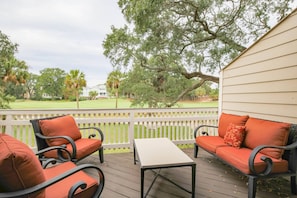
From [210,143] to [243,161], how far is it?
781 millimetres

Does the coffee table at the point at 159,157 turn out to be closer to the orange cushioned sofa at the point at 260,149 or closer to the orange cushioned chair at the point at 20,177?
the orange cushioned sofa at the point at 260,149

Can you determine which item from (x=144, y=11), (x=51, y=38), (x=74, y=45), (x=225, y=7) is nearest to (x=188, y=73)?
(x=225, y=7)

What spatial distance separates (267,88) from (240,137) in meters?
0.94

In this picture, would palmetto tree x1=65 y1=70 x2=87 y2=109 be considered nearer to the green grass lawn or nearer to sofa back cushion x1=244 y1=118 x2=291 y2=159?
the green grass lawn

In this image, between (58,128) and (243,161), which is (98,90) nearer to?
(58,128)

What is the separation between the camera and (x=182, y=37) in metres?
5.11

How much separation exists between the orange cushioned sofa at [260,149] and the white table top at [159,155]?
65 centimetres

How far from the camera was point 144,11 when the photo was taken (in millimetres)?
4074

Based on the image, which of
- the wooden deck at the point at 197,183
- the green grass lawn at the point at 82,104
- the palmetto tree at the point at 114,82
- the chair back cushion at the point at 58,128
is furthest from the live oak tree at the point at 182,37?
the wooden deck at the point at 197,183

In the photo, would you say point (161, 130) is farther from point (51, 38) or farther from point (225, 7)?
point (51, 38)

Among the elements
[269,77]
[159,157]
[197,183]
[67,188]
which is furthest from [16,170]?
[269,77]

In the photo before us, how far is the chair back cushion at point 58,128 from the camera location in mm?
2527

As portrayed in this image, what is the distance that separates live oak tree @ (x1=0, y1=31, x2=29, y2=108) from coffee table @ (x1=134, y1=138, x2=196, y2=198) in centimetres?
466

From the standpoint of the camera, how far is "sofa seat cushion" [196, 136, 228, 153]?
2.71 metres
